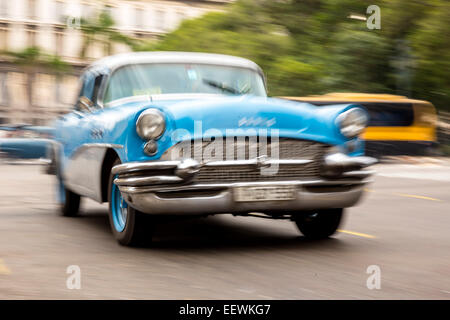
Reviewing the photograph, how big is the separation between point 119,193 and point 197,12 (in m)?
87.1

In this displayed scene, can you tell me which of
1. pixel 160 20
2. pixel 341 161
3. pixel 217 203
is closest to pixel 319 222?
pixel 341 161

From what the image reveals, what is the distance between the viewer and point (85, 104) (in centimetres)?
838

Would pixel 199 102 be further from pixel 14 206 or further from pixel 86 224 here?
pixel 14 206

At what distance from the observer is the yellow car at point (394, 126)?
2477cm

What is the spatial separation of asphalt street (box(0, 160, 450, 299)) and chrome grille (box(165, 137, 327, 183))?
61 centimetres

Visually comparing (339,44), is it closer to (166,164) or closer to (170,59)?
(170,59)

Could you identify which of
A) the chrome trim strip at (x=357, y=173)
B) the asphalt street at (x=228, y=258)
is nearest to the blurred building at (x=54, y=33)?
the asphalt street at (x=228, y=258)

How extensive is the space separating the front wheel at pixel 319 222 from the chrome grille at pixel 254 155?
1.95 ft

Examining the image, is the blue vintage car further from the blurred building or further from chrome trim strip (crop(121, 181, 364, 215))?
the blurred building

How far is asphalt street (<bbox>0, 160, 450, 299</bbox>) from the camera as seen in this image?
5.13m

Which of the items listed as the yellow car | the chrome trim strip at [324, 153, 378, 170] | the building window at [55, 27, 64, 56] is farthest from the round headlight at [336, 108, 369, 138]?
the building window at [55, 27, 64, 56]

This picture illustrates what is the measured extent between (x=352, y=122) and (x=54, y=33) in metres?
86.0

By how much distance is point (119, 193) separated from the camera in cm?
701
